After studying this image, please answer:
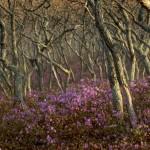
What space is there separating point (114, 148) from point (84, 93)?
7789mm

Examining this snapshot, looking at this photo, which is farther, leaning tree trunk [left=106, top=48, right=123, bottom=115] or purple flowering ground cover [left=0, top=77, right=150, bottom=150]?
leaning tree trunk [left=106, top=48, right=123, bottom=115]

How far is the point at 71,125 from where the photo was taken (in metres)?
14.2

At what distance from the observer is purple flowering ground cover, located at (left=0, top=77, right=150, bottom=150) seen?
40.2 ft

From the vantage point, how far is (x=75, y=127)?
46.0ft

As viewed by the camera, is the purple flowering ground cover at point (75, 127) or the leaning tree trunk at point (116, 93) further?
Answer: the leaning tree trunk at point (116, 93)

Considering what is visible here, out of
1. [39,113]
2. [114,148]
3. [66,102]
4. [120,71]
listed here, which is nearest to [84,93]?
[66,102]

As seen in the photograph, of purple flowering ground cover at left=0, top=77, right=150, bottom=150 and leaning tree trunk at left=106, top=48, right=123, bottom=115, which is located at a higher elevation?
leaning tree trunk at left=106, top=48, right=123, bottom=115

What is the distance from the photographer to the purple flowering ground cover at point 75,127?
40.2 ft

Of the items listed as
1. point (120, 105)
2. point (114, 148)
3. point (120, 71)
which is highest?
point (120, 71)

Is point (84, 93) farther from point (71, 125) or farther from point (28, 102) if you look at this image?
point (71, 125)

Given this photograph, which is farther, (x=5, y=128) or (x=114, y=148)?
(x=5, y=128)

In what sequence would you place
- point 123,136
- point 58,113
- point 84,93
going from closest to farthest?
point 123,136 < point 58,113 < point 84,93

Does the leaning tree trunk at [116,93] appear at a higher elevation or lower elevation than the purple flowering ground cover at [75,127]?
higher

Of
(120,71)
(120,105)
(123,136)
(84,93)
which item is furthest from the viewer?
(84,93)
